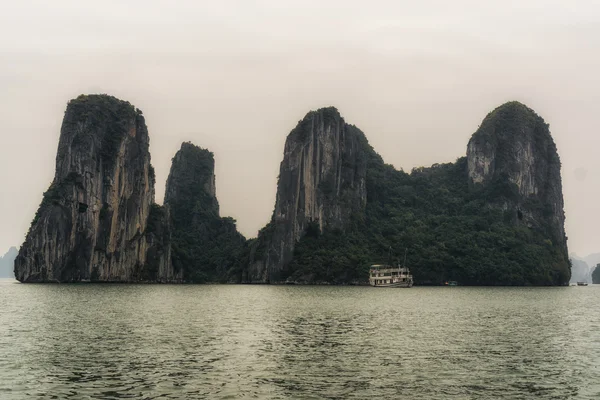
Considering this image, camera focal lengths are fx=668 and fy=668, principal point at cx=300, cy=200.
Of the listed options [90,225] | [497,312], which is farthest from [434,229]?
[497,312]

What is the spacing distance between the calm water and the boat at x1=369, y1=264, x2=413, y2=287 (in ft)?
277

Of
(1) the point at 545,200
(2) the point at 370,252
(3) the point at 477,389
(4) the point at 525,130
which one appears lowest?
(3) the point at 477,389

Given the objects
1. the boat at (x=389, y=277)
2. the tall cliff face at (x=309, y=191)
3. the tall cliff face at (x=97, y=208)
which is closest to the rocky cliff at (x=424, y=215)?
the tall cliff face at (x=309, y=191)

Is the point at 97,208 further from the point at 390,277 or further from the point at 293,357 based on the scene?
the point at 293,357

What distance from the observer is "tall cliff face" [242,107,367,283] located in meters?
161

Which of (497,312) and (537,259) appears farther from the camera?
(537,259)

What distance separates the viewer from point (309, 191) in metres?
167

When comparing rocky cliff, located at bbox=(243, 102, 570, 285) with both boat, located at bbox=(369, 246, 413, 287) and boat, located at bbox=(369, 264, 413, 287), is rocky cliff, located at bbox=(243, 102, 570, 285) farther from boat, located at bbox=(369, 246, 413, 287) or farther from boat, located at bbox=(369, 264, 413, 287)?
boat, located at bbox=(369, 264, 413, 287)

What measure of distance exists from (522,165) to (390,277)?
66.5 m

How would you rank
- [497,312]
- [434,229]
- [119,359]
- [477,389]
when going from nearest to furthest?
[477,389], [119,359], [497,312], [434,229]

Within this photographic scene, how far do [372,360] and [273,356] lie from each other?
4.78 m

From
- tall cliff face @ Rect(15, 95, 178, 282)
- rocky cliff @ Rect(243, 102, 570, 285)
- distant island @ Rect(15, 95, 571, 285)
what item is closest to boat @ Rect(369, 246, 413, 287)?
rocky cliff @ Rect(243, 102, 570, 285)

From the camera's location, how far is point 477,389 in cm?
2478

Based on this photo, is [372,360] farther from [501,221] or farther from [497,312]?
[501,221]
